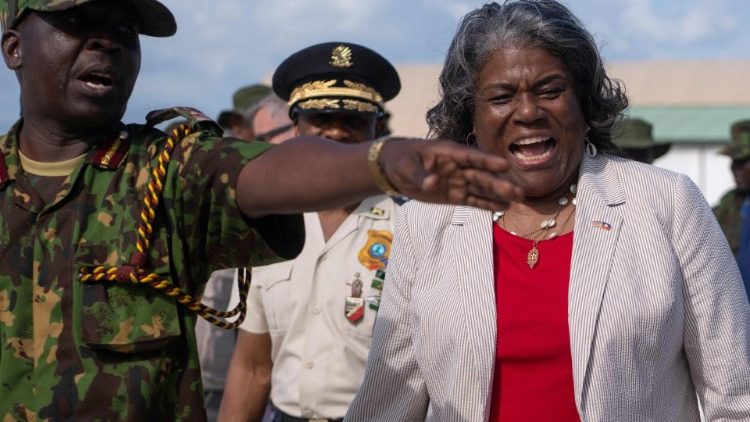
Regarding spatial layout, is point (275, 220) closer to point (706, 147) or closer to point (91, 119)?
point (91, 119)

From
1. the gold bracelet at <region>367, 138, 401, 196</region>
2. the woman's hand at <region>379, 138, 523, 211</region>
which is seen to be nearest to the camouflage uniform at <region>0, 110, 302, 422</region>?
the gold bracelet at <region>367, 138, 401, 196</region>

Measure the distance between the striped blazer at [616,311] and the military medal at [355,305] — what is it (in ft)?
3.90

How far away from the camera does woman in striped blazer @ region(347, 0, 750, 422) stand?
3893mm

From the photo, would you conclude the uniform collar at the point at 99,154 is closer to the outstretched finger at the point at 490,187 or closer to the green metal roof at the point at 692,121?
the outstretched finger at the point at 490,187

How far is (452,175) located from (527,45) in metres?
1.87

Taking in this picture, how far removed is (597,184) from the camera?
423 centimetres

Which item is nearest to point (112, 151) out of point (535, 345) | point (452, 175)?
point (452, 175)

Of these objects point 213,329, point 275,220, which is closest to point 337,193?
point 275,220

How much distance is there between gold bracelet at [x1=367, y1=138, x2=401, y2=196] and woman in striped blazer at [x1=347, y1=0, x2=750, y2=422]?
1.41 metres

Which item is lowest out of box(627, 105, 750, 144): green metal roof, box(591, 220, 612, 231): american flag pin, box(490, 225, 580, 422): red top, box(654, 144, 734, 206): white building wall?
box(490, 225, 580, 422): red top

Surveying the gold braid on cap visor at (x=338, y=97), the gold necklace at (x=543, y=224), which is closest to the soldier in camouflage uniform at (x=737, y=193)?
the gold braid on cap visor at (x=338, y=97)

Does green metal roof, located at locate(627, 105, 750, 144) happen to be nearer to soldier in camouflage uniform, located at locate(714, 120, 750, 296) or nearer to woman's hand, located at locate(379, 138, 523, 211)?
soldier in camouflage uniform, located at locate(714, 120, 750, 296)

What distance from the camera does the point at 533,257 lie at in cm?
416

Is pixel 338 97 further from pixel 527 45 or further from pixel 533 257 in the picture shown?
pixel 533 257
